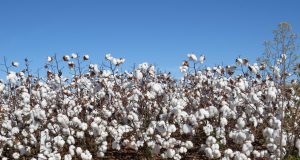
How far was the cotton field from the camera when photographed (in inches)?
303

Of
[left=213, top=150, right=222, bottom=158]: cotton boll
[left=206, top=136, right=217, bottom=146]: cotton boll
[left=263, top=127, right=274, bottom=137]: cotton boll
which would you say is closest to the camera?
[left=263, top=127, right=274, bottom=137]: cotton boll

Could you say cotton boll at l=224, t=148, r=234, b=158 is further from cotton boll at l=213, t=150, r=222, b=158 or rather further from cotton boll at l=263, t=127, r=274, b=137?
cotton boll at l=263, t=127, r=274, b=137

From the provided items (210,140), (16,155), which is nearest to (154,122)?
(210,140)

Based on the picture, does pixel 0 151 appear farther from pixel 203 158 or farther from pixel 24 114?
pixel 203 158

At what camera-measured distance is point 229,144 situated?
9.29m

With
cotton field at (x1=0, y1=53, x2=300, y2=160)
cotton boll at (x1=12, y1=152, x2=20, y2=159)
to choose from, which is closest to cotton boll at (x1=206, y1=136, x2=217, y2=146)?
cotton field at (x1=0, y1=53, x2=300, y2=160)

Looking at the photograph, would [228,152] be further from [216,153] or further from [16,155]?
[16,155]

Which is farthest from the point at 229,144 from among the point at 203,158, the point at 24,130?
the point at 24,130

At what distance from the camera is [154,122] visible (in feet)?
26.7

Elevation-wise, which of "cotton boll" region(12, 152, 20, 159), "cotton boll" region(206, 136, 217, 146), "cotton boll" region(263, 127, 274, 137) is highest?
"cotton boll" region(12, 152, 20, 159)

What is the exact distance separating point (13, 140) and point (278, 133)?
18.4 ft

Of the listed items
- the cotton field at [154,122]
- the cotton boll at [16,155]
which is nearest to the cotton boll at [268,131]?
the cotton field at [154,122]

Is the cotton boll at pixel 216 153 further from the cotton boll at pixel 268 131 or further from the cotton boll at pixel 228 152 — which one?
the cotton boll at pixel 268 131

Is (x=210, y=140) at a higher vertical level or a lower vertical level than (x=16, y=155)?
lower
